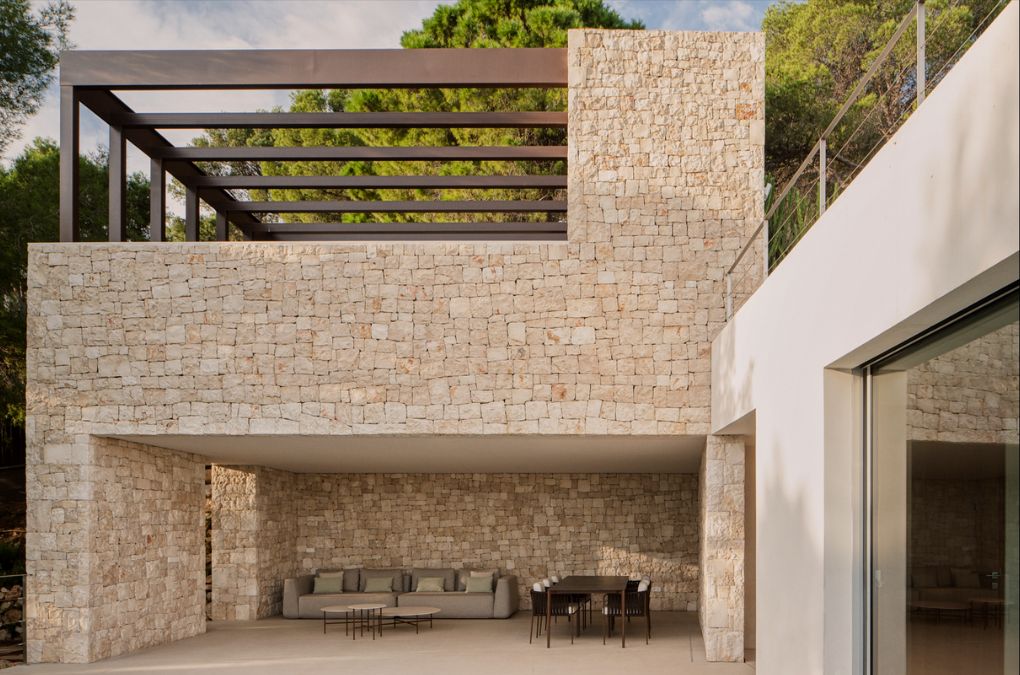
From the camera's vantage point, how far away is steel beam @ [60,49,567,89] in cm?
945

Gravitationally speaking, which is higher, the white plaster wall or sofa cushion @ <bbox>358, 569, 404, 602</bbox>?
the white plaster wall

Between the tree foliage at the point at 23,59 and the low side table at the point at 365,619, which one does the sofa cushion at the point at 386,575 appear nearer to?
the low side table at the point at 365,619

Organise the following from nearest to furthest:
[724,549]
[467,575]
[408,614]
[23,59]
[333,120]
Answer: [724,549]
[333,120]
[408,614]
[467,575]
[23,59]

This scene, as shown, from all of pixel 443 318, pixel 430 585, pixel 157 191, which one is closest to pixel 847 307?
pixel 443 318

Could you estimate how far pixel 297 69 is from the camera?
9.45 metres

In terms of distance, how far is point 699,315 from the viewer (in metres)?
9.30

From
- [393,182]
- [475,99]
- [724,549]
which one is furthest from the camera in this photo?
[475,99]

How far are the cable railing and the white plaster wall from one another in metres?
0.19

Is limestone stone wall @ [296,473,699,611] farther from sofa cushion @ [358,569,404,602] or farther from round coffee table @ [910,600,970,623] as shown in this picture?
round coffee table @ [910,600,970,623]

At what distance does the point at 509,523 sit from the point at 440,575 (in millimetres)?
1413

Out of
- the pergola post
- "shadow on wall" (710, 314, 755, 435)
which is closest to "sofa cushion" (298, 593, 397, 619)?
the pergola post

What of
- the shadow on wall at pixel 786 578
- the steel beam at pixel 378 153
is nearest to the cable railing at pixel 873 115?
the shadow on wall at pixel 786 578

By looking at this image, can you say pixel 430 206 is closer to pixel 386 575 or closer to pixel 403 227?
pixel 403 227

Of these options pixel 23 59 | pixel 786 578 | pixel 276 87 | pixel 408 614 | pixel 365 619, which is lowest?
pixel 365 619
